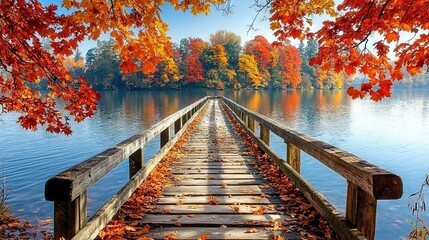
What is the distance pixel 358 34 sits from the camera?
578 centimetres

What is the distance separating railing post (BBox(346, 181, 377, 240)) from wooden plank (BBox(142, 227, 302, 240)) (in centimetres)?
78

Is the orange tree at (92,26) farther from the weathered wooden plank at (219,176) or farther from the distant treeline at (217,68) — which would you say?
the distant treeline at (217,68)

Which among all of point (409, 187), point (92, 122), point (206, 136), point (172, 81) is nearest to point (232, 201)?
point (206, 136)

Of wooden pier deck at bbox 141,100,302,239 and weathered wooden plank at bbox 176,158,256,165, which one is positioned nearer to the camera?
wooden pier deck at bbox 141,100,302,239

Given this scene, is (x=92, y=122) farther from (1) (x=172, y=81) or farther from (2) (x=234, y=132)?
(1) (x=172, y=81)

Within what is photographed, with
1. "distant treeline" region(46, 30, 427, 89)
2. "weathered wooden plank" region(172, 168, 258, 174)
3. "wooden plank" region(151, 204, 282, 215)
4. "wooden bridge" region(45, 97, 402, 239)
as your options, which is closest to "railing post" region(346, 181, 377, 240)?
"wooden bridge" region(45, 97, 402, 239)

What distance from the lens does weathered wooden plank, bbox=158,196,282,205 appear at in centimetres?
472

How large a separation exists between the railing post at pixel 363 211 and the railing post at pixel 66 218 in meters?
2.44

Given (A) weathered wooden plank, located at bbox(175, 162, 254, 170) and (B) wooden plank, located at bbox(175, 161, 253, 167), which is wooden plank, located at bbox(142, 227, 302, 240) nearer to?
(A) weathered wooden plank, located at bbox(175, 162, 254, 170)

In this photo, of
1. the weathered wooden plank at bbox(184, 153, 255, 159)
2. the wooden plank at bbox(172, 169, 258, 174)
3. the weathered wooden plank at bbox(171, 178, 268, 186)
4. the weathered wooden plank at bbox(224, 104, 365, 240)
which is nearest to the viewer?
the weathered wooden plank at bbox(224, 104, 365, 240)

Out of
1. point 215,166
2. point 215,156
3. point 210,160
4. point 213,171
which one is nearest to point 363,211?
point 213,171

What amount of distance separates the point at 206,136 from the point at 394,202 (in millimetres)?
7029

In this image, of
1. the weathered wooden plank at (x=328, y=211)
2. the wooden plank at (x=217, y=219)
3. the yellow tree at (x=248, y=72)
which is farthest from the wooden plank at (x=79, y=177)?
the yellow tree at (x=248, y=72)

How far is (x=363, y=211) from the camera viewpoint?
9.35ft
